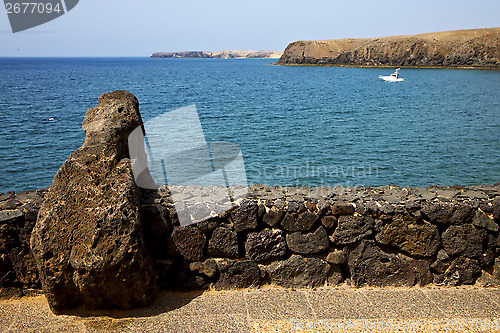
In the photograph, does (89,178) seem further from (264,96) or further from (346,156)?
(264,96)

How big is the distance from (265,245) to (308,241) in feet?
1.74

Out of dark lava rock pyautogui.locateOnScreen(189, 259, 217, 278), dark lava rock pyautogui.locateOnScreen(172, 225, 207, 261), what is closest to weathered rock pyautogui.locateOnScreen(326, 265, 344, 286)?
dark lava rock pyautogui.locateOnScreen(189, 259, 217, 278)

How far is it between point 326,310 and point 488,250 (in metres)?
2.27

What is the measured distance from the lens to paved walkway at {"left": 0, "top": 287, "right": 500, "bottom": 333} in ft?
15.6

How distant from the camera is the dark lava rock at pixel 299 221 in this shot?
548 cm

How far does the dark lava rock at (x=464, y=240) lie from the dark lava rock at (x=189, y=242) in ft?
9.89

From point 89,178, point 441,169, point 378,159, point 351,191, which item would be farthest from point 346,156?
point 89,178

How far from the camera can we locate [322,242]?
5543 mm

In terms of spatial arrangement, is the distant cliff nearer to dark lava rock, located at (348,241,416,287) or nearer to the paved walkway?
dark lava rock, located at (348,241,416,287)

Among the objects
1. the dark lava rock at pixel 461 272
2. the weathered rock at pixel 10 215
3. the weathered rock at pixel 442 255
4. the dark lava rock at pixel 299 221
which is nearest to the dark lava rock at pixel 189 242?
the dark lava rock at pixel 299 221

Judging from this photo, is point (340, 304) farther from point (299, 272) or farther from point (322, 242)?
point (322, 242)

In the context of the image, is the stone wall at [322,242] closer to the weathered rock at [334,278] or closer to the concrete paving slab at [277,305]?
the weathered rock at [334,278]

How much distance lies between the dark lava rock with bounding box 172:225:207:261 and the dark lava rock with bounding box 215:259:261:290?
299 millimetres

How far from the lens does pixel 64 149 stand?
27.7 m
